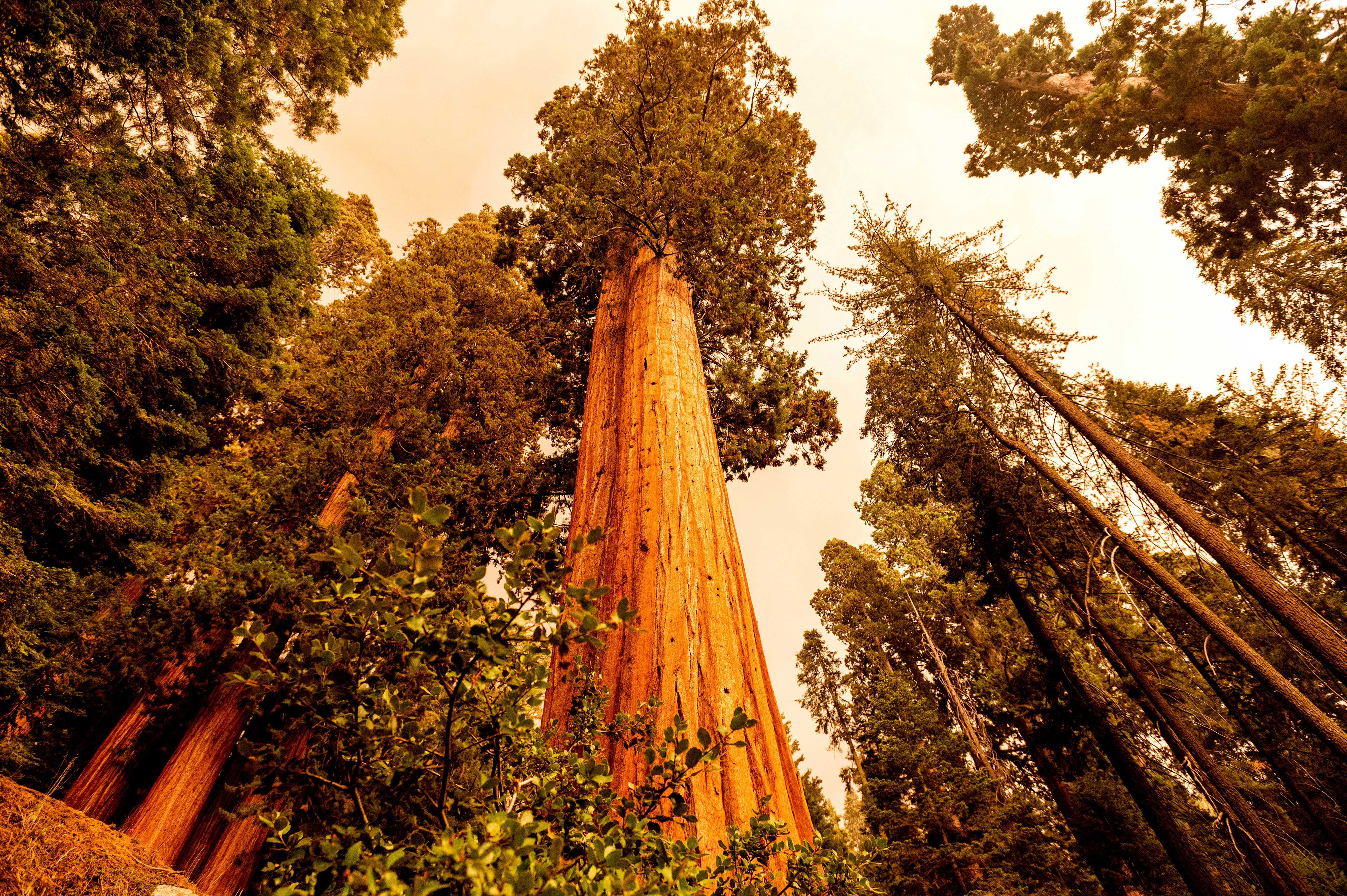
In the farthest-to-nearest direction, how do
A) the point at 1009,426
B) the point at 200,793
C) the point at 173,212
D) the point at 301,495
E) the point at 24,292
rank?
the point at 1009,426
the point at 301,495
the point at 173,212
the point at 200,793
the point at 24,292

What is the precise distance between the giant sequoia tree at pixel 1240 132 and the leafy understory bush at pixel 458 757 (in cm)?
1055

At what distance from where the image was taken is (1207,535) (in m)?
5.09

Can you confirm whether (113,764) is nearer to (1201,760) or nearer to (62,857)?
(62,857)

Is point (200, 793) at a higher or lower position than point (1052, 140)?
lower

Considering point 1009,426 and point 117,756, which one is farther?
point 1009,426

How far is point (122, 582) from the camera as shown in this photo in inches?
217

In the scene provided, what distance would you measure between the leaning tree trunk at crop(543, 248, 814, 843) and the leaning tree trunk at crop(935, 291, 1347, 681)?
5348 millimetres

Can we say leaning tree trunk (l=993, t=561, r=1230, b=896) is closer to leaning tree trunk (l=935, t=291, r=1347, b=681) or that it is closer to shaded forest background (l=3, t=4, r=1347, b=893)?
shaded forest background (l=3, t=4, r=1347, b=893)

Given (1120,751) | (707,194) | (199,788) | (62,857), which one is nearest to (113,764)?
(199,788)

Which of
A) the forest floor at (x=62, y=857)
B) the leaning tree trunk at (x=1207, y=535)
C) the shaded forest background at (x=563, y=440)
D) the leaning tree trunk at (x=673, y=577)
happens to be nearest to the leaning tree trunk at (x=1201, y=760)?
the shaded forest background at (x=563, y=440)

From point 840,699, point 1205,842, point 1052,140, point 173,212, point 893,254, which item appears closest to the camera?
point 173,212

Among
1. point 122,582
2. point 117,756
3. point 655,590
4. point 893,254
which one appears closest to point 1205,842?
point 893,254

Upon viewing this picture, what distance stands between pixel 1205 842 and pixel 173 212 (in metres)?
20.0

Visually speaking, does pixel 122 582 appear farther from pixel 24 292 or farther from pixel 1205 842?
pixel 1205 842
